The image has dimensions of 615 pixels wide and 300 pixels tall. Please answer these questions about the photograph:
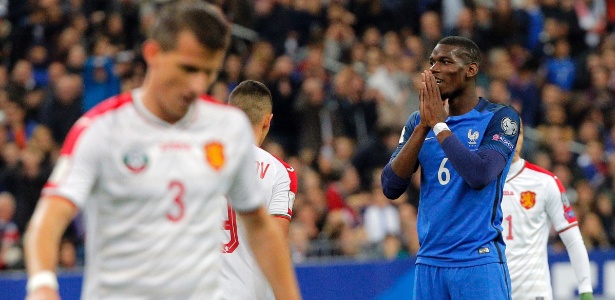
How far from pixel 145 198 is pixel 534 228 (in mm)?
5076

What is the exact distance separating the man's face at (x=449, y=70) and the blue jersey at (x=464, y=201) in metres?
0.20

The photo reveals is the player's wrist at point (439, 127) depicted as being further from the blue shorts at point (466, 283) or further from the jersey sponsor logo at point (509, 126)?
the blue shorts at point (466, 283)

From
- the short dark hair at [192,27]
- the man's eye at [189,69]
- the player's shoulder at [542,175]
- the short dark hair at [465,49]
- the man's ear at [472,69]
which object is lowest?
the player's shoulder at [542,175]

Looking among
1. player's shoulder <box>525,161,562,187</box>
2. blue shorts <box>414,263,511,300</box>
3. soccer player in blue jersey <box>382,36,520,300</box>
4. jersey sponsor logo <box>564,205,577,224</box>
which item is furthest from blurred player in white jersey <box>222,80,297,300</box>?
jersey sponsor logo <box>564,205,577,224</box>

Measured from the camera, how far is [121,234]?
13.3ft

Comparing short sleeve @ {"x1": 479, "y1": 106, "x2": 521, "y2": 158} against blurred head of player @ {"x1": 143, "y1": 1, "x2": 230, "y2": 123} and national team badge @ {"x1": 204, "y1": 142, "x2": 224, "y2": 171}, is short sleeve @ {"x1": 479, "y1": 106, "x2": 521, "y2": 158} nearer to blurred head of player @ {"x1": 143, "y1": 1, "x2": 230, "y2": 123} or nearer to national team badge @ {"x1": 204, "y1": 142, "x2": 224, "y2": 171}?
national team badge @ {"x1": 204, "y1": 142, "x2": 224, "y2": 171}

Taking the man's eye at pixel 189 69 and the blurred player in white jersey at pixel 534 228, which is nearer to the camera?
the man's eye at pixel 189 69

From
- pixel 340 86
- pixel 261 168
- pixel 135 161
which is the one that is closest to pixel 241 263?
pixel 261 168

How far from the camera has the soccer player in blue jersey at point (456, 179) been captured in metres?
6.55

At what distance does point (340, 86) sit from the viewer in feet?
56.5

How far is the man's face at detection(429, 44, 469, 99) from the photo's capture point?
6.71 metres

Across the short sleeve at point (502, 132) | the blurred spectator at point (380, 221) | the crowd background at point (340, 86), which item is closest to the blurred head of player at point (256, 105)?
the short sleeve at point (502, 132)

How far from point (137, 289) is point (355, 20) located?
633 inches

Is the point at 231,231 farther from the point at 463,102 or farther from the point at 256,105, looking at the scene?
the point at 463,102
